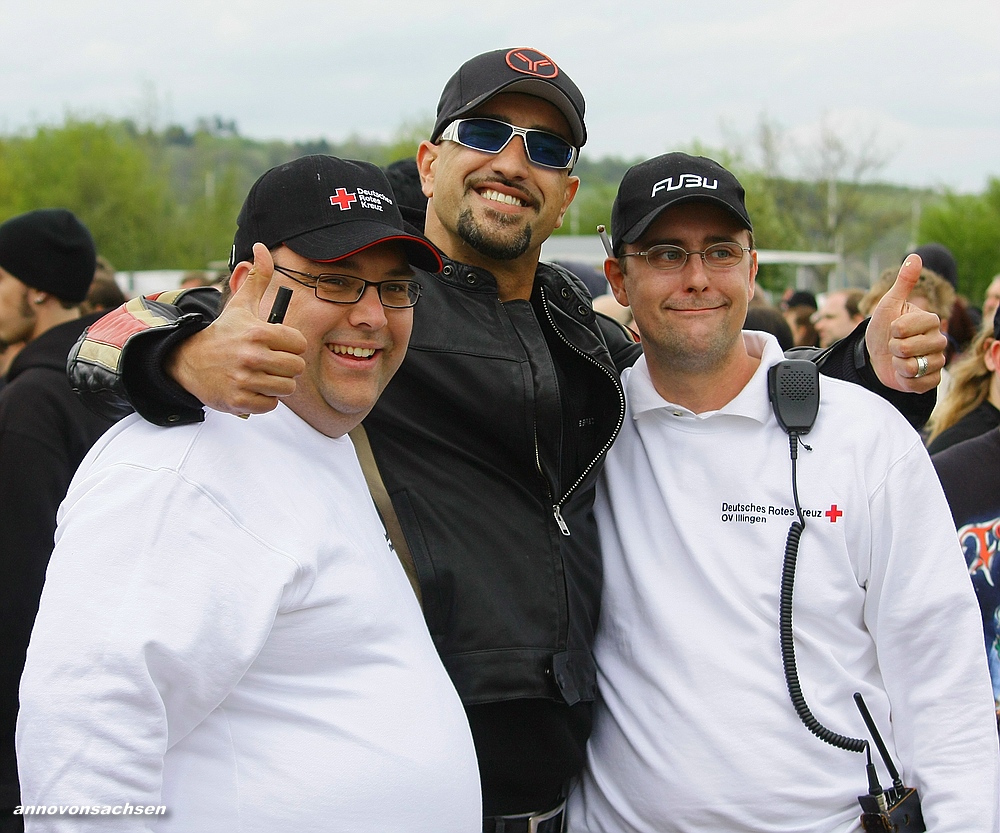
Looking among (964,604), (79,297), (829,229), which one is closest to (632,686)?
(964,604)

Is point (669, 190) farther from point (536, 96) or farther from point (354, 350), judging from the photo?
point (354, 350)

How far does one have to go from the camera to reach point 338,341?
2.44 m

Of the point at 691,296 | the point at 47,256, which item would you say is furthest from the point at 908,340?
the point at 47,256

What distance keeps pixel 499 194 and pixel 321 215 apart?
0.85m

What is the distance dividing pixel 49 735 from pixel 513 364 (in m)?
1.55

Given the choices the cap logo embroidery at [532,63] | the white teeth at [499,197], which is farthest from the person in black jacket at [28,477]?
the cap logo embroidery at [532,63]

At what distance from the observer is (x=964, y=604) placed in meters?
2.75

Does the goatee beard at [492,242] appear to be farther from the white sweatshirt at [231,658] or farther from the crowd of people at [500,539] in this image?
the white sweatshirt at [231,658]

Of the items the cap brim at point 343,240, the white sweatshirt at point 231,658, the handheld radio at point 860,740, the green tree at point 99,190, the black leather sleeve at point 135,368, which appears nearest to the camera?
the white sweatshirt at point 231,658

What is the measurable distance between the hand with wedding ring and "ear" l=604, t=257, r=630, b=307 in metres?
0.80

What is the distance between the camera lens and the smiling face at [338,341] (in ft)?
7.89

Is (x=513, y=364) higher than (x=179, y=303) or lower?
lower

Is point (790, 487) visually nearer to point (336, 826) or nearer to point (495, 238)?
point (495, 238)

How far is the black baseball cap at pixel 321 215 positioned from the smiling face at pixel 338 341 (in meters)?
0.05
